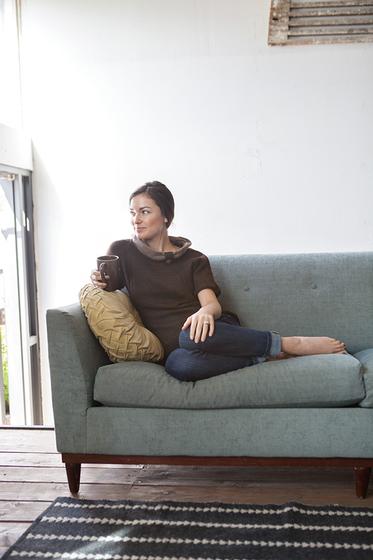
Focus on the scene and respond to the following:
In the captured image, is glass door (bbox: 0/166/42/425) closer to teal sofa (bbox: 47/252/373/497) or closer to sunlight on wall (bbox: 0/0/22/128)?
Answer: sunlight on wall (bbox: 0/0/22/128)

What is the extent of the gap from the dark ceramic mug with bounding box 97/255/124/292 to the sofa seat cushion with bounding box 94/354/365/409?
35cm

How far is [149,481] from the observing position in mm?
2168

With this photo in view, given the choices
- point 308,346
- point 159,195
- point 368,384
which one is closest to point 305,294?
point 308,346

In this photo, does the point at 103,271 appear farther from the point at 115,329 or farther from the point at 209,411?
the point at 209,411

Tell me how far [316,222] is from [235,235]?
0.42 meters

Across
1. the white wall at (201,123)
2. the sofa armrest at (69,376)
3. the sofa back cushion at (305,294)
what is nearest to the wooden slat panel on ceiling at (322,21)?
the white wall at (201,123)

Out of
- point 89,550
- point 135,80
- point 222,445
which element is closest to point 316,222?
point 135,80

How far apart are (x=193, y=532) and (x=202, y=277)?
0.93m

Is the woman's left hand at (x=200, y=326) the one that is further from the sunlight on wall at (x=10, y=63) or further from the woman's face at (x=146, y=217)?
the sunlight on wall at (x=10, y=63)

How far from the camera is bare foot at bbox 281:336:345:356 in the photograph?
2.18 m

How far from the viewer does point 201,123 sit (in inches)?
119

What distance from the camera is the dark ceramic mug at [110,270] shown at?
223 cm

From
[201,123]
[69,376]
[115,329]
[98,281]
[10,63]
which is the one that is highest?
[10,63]

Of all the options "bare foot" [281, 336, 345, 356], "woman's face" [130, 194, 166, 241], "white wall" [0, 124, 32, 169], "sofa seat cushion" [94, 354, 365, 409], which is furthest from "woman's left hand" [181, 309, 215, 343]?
"white wall" [0, 124, 32, 169]
